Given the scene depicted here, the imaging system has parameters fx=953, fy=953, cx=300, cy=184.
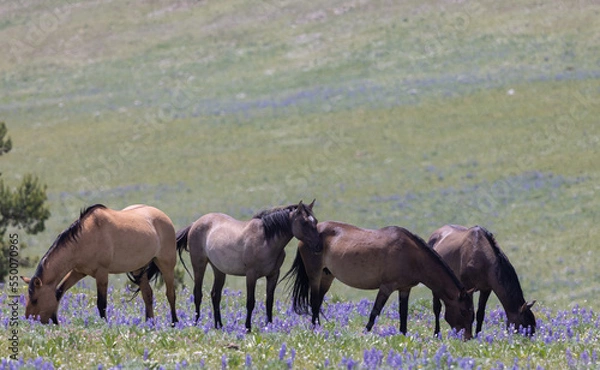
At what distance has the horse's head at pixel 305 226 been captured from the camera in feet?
48.1

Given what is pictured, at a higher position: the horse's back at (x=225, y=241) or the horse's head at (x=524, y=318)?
the horse's back at (x=225, y=241)

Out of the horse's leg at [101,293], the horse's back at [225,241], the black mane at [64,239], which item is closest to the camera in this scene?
the black mane at [64,239]

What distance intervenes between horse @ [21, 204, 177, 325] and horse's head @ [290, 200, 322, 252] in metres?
2.31

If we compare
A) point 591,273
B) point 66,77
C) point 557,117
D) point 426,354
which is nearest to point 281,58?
point 66,77

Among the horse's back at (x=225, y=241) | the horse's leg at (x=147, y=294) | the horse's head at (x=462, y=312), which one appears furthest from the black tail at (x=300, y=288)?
the horse's head at (x=462, y=312)

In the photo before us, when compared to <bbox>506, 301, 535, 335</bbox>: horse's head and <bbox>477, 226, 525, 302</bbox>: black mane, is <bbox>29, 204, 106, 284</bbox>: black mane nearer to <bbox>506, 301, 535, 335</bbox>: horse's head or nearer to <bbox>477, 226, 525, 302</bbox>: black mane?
<bbox>477, 226, 525, 302</bbox>: black mane

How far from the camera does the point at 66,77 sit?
7844 centimetres

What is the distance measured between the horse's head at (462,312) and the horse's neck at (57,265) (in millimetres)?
5676

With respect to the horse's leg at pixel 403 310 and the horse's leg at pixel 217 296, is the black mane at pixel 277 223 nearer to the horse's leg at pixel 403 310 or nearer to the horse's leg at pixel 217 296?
the horse's leg at pixel 217 296

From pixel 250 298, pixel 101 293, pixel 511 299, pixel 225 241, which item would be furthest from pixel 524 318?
pixel 101 293

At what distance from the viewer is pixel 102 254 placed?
14.1m

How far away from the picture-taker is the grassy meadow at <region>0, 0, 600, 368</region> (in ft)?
41.2

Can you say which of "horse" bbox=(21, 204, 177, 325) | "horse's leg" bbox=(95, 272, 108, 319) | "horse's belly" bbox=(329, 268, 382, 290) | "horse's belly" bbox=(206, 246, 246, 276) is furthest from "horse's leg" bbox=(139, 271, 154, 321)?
"horse's belly" bbox=(329, 268, 382, 290)

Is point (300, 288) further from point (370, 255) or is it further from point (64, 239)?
point (64, 239)
